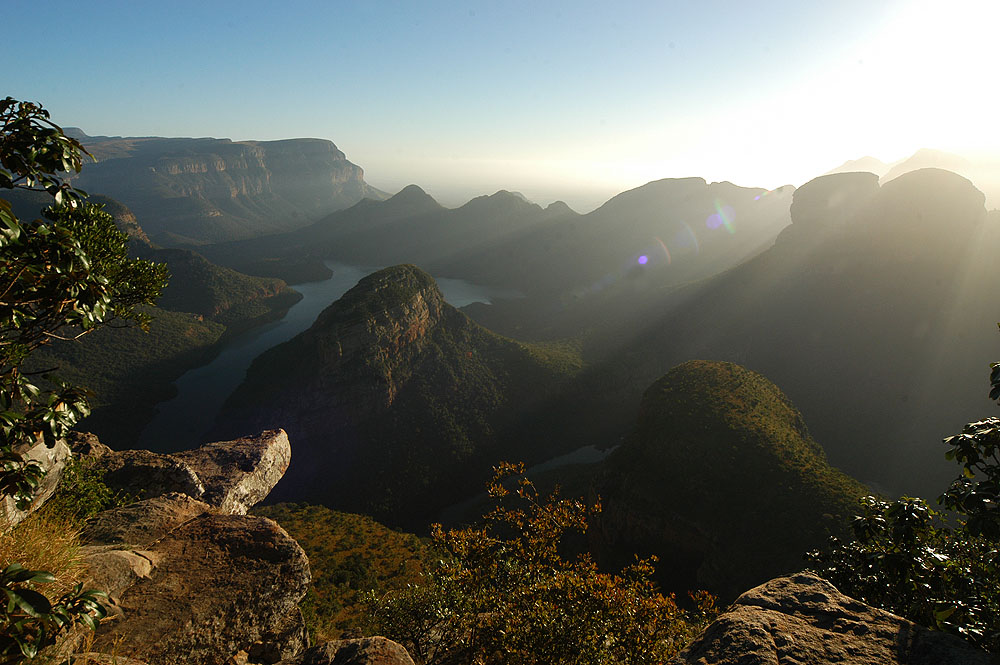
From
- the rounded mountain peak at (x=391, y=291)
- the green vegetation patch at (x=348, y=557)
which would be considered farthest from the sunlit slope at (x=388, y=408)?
the green vegetation patch at (x=348, y=557)

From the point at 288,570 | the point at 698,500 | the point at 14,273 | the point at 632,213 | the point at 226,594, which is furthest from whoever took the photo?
the point at 632,213

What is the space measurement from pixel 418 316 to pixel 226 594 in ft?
238

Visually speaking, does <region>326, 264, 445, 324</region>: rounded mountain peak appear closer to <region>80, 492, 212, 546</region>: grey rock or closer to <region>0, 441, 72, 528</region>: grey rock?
<region>0, 441, 72, 528</region>: grey rock

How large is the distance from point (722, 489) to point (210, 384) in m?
112

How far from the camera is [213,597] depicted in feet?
26.7

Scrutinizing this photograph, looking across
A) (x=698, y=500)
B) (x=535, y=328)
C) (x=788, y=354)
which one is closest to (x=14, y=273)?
(x=698, y=500)

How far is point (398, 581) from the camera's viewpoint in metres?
29.9

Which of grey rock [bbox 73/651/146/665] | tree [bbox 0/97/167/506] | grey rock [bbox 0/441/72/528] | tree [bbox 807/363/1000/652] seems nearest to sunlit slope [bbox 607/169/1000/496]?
tree [bbox 807/363/1000/652]

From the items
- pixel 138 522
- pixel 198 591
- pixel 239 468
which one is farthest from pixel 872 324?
pixel 138 522

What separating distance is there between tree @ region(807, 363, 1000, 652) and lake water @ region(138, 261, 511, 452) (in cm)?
9526

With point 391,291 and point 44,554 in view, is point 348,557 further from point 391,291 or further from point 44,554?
point 391,291

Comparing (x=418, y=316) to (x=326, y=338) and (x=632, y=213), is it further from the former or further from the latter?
(x=632, y=213)

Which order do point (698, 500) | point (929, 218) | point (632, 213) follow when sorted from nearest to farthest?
1. point (698, 500)
2. point (929, 218)
3. point (632, 213)

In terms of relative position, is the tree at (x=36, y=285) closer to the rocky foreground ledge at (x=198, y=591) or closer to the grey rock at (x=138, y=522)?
the rocky foreground ledge at (x=198, y=591)
